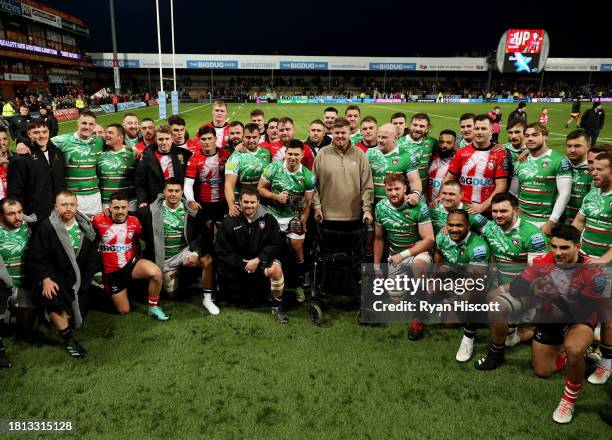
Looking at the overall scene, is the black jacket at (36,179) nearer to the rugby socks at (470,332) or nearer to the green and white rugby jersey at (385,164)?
the green and white rugby jersey at (385,164)

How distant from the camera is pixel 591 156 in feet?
15.1

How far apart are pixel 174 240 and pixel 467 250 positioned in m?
3.42

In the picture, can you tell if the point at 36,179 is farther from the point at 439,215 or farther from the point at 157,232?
the point at 439,215

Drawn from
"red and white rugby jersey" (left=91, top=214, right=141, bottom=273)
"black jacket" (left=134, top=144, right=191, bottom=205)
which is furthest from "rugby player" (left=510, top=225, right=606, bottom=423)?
"black jacket" (left=134, top=144, right=191, bottom=205)

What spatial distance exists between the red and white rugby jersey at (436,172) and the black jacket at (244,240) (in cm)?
250

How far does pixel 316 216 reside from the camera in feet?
16.8

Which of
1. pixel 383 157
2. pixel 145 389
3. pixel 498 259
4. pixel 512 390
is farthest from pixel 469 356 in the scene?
pixel 145 389

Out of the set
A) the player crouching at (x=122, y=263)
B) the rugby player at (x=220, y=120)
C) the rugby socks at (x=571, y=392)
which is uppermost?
the rugby player at (x=220, y=120)

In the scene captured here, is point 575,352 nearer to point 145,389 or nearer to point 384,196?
point 384,196

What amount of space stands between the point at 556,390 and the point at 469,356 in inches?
30.2

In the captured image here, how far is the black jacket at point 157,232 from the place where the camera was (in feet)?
17.5

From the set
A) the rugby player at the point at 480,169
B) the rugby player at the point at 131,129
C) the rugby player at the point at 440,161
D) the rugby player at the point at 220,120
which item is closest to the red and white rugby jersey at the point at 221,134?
the rugby player at the point at 220,120

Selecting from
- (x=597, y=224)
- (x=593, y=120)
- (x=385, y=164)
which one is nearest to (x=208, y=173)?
(x=385, y=164)

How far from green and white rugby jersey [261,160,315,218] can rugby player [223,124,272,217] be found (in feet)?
1.01
